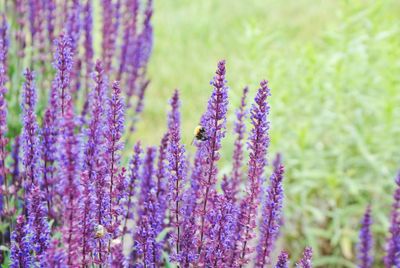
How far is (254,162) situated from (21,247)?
85 cm

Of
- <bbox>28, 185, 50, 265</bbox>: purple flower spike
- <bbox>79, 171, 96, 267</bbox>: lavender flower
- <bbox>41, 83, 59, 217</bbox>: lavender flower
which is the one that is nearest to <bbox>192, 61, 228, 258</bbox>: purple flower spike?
<bbox>79, 171, 96, 267</bbox>: lavender flower

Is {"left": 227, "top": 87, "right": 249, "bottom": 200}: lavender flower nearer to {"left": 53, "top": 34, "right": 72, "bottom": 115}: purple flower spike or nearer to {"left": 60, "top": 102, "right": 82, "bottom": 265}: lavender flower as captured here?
{"left": 53, "top": 34, "right": 72, "bottom": 115}: purple flower spike

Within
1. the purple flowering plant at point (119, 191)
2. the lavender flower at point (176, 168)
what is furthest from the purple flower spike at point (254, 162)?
the lavender flower at point (176, 168)

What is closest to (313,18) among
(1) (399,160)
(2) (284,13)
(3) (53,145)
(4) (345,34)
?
(2) (284,13)

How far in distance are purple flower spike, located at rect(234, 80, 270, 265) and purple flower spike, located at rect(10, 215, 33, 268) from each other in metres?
0.76

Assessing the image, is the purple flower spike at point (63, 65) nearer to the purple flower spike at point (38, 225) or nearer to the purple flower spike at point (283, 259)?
the purple flower spike at point (38, 225)

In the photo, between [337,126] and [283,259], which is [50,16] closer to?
[337,126]


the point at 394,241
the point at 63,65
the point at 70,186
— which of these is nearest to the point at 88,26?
the point at 63,65

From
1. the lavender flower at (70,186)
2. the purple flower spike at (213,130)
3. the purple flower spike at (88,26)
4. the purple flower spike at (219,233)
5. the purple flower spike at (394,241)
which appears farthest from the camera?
the purple flower spike at (88,26)

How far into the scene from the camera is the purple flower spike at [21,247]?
7.22 ft

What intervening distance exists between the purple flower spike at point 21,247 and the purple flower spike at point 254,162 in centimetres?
76

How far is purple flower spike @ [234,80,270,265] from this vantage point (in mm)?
2182

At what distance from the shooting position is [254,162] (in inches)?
89.3

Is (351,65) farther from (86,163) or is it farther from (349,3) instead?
(86,163)
